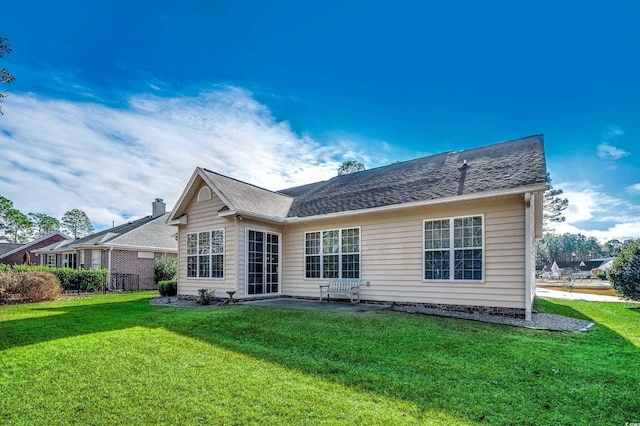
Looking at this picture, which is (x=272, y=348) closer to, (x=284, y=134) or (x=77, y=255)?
(x=284, y=134)

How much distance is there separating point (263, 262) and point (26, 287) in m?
9.62

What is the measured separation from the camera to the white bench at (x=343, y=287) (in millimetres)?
11133

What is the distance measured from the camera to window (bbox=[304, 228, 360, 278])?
11570mm

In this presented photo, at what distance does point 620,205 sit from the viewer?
32.8m

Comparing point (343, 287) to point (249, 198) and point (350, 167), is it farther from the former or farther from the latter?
point (350, 167)

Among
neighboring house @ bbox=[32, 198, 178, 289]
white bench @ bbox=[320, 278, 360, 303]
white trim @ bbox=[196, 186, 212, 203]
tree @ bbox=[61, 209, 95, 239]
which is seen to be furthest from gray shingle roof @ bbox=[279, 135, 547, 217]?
tree @ bbox=[61, 209, 95, 239]

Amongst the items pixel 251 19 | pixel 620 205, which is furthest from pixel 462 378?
pixel 620 205

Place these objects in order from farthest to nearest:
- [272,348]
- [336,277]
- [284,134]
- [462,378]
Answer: [284,134] < [336,277] < [272,348] < [462,378]

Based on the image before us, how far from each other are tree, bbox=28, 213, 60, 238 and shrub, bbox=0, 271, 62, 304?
6103 cm

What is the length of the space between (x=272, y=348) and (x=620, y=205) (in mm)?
40810

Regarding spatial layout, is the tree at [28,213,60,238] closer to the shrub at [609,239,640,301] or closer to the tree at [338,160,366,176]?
the tree at [338,160,366,176]

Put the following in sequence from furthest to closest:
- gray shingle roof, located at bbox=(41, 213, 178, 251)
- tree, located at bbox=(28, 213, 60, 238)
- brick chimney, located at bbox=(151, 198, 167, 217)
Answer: tree, located at bbox=(28, 213, 60, 238)
brick chimney, located at bbox=(151, 198, 167, 217)
gray shingle roof, located at bbox=(41, 213, 178, 251)

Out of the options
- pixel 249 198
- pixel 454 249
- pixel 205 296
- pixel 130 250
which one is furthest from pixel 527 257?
pixel 130 250

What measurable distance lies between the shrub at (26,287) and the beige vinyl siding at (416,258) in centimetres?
996
